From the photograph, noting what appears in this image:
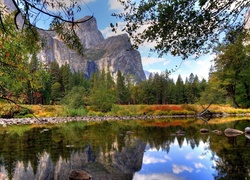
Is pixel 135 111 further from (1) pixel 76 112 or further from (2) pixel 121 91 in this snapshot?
(2) pixel 121 91

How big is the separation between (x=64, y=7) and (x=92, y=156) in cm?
908

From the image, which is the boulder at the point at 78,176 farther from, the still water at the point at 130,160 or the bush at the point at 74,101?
the bush at the point at 74,101

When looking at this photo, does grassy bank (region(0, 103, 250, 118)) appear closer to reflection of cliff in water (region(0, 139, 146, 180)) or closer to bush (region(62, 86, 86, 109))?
bush (region(62, 86, 86, 109))

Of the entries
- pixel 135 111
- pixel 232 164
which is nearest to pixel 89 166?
pixel 232 164

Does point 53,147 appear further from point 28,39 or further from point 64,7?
point 64,7

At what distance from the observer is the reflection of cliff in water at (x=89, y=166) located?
848cm

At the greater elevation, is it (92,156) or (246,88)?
(246,88)

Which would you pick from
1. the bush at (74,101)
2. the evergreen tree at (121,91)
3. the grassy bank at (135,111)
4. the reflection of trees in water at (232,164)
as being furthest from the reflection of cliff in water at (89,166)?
the evergreen tree at (121,91)

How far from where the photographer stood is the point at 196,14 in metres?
4.68

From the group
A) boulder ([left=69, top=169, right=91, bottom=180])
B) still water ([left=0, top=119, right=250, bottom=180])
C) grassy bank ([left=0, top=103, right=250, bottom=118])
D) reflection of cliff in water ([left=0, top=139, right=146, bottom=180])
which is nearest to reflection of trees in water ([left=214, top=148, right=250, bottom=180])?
still water ([left=0, top=119, right=250, bottom=180])

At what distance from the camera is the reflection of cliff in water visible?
27.8 feet

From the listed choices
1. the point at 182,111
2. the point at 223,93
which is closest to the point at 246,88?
the point at 223,93

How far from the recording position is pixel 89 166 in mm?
9703

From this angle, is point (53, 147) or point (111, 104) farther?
point (111, 104)
